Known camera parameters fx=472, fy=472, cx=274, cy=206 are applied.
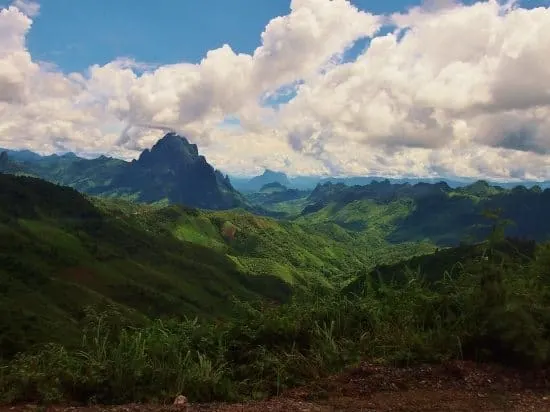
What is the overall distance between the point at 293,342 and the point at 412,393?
319 centimetres

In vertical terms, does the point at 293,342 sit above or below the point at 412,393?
above

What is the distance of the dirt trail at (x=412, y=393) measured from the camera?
8992 millimetres

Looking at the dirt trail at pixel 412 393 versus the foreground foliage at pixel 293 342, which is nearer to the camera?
the dirt trail at pixel 412 393

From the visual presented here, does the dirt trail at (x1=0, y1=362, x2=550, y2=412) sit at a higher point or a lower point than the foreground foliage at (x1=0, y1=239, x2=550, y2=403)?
lower

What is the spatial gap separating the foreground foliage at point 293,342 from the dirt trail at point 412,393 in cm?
45

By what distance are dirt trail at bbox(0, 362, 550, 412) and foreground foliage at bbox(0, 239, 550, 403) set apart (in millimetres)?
445

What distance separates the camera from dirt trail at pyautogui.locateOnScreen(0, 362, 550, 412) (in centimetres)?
899

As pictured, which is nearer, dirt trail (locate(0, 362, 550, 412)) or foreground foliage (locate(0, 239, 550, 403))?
dirt trail (locate(0, 362, 550, 412))

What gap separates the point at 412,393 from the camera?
382 inches

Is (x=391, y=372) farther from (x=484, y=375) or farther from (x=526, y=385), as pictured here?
(x=526, y=385)

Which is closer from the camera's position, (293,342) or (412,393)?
(412,393)

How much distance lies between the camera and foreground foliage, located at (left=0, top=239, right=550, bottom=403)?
9.68 meters

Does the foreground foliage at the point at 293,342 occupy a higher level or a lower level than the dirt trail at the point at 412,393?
higher

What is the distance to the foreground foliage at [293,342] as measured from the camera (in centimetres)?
968
